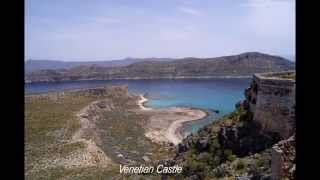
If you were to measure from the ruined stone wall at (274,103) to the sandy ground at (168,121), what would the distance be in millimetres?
12023

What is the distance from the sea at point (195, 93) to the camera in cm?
4049

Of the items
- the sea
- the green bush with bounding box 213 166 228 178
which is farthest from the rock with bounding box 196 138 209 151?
the sea

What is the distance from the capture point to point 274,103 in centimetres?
1122

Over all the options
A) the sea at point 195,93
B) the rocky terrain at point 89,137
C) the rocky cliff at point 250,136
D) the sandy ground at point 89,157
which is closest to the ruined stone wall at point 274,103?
the rocky cliff at point 250,136

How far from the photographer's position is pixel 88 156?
50.8ft

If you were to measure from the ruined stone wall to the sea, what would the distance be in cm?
1747

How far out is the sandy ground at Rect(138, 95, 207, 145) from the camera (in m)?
26.6

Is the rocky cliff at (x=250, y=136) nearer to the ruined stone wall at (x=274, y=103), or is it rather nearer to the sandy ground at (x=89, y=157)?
the ruined stone wall at (x=274, y=103)

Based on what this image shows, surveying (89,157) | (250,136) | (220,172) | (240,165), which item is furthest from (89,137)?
(240,165)

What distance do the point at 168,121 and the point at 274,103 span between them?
24.1 meters

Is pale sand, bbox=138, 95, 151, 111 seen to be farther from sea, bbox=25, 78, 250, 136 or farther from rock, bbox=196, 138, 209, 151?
rock, bbox=196, 138, 209, 151
